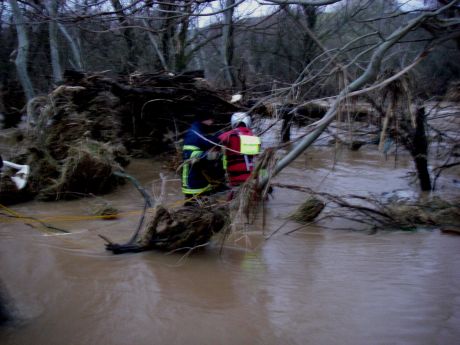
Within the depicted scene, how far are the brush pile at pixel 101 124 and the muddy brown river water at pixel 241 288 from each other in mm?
1827

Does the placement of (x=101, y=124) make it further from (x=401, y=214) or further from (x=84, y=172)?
(x=401, y=214)

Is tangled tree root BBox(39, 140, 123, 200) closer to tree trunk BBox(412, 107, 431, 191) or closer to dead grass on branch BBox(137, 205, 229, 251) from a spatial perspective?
dead grass on branch BBox(137, 205, 229, 251)

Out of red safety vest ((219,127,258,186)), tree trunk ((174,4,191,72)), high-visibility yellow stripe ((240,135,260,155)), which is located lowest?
red safety vest ((219,127,258,186))

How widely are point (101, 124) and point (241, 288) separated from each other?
21.1 ft

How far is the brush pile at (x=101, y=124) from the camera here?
27.4 ft

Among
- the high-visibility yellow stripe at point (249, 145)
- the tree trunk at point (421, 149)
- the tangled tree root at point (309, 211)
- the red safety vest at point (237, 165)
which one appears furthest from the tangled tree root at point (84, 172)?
the tree trunk at point (421, 149)

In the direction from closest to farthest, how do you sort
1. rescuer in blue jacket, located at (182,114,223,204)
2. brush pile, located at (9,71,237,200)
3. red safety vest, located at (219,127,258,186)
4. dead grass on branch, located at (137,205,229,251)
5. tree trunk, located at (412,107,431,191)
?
dead grass on branch, located at (137,205,229,251), rescuer in blue jacket, located at (182,114,223,204), red safety vest, located at (219,127,258,186), tree trunk, located at (412,107,431,191), brush pile, located at (9,71,237,200)

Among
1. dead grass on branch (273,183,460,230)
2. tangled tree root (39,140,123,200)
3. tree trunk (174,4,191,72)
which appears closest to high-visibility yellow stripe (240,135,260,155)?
dead grass on branch (273,183,460,230)

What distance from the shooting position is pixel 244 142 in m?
6.66

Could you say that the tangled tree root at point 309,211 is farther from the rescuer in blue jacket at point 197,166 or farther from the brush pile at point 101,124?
the brush pile at point 101,124

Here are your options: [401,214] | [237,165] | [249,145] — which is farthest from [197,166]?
[401,214]

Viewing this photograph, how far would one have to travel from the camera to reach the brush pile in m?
8.35

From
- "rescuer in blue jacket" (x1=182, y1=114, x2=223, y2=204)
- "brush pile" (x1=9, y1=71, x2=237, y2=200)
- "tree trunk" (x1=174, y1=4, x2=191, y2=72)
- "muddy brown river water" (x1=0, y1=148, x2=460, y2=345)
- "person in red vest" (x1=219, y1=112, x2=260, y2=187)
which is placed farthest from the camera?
"tree trunk" (x1=174, y1=4, x2=191, y2=72)

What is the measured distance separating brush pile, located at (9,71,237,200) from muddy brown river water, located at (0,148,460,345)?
183cm
